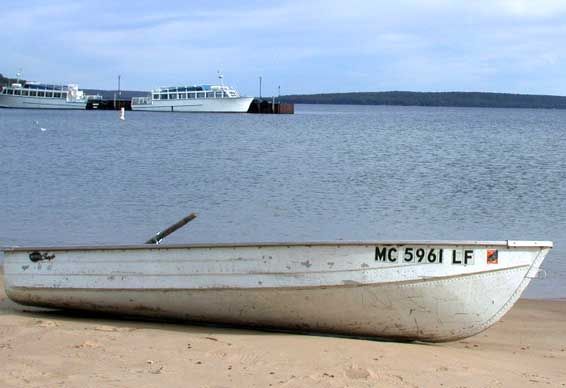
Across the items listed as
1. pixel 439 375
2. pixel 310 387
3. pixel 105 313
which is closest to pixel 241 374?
pixel 310 387

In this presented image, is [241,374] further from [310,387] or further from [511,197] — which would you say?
[511,197]

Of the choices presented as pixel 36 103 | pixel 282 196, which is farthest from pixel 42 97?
pixel 282 196

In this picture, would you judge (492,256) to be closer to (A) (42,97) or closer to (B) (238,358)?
(B) (238,358)

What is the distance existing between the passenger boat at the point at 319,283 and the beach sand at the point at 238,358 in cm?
16

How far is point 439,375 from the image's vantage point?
614cm

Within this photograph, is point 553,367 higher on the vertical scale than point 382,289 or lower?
lower

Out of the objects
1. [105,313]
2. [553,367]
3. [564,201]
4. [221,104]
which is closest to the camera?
[553,367]

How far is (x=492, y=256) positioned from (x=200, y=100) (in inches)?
4147

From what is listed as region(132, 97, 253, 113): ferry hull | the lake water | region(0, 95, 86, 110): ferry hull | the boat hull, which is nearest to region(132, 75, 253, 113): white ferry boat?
region(132, 97, 253, 113): ferry hull

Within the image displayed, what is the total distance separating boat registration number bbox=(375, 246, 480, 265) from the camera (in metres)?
6.94

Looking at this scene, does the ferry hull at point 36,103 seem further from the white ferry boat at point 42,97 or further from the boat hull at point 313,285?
the boat hull at point 313,285

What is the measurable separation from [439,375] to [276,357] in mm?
1174

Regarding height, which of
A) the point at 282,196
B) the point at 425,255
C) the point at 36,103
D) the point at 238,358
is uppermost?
the point at 425,255

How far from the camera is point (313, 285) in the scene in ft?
23.5
